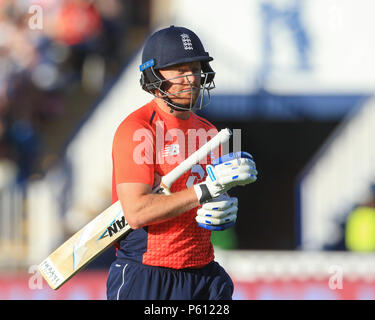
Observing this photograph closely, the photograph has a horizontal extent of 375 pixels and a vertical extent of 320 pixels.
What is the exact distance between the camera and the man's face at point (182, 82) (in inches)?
138

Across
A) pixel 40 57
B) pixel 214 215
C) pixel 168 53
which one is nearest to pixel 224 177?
pixel 214 215

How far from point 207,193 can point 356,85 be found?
659 cm

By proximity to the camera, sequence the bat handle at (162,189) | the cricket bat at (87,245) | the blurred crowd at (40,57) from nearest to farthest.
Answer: the bat handle at (162,189)
the cricket bat at (87,245)
the blurred crowd at (40,57)

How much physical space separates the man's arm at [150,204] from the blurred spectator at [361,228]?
6427mm

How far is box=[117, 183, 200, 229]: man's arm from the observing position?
3.26 meters

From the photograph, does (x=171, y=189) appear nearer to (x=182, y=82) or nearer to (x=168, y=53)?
(x=182, y=82)

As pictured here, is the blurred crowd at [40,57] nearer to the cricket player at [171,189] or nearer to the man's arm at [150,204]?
the cricket player at [171,189]

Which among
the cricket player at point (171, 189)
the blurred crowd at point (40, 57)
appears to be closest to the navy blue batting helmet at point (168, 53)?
the cricket player at point (171, 189)

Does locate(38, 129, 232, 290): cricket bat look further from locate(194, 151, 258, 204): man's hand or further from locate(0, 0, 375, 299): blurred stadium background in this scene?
locate(0, 0, 375, 299): blurred stadium background

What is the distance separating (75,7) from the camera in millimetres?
9734

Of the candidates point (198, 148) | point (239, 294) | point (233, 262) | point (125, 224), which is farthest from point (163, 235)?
point (233, 262)

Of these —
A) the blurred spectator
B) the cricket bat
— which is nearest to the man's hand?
the cricket bat

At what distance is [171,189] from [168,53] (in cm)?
64

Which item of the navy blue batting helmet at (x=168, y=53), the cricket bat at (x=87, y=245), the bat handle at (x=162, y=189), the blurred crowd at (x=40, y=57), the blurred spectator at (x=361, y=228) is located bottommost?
the blurred spectator at (x=361, y=228)
